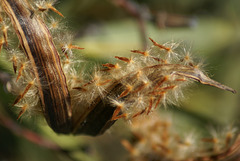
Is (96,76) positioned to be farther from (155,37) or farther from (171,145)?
(155,37)

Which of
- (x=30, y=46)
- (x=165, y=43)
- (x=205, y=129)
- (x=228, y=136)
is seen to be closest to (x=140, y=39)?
(x=205, y=129)

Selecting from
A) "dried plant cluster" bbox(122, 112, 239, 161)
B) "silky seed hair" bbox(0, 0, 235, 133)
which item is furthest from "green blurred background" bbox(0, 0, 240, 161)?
"silky seed hair" bbox(0, 0, 235, 133)

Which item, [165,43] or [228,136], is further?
[228,136]

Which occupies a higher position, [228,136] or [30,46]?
[30,46]

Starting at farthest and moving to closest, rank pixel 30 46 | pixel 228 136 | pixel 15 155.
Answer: pixel 15 155 < pixel 228 136 < pixel 30 46

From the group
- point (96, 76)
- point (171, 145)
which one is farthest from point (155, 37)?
point (96, 76)

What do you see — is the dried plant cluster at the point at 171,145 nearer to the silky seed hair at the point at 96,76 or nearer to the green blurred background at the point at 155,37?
the green blurred background at the point at 155,37

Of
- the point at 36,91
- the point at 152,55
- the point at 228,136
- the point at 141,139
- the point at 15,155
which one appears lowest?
the point at 15,155

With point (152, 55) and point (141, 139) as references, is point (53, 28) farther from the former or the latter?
point (141, 139)
